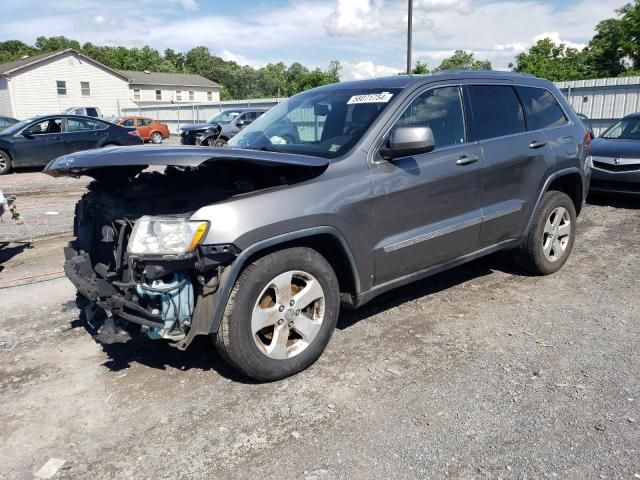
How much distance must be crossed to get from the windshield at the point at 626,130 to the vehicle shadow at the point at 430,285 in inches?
210

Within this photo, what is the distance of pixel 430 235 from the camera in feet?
12.6

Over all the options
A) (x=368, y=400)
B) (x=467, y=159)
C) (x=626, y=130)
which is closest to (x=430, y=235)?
(x=467, y=159)

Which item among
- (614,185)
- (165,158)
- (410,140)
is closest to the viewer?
(165,158)

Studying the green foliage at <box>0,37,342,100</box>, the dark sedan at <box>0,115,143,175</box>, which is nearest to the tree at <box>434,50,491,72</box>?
the green foliage at <box>0,37,342,100</box>

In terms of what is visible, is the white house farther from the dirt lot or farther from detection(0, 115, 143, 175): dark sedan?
the dirt lot

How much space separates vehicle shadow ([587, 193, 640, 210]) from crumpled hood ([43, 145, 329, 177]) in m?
7.36

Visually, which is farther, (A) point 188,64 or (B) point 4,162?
(A) point 188,64

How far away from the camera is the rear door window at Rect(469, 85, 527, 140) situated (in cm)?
431

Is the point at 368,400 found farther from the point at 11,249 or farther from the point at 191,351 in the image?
the point at 11,249

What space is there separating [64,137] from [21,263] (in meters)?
9.59

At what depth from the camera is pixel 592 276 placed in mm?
5188

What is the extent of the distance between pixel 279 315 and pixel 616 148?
25.1 feet

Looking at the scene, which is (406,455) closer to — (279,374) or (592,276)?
(279,374)

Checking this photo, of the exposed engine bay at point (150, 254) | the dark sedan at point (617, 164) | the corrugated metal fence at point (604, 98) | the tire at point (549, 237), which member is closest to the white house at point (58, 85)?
the corrugated metal fence at point (604, 98)
